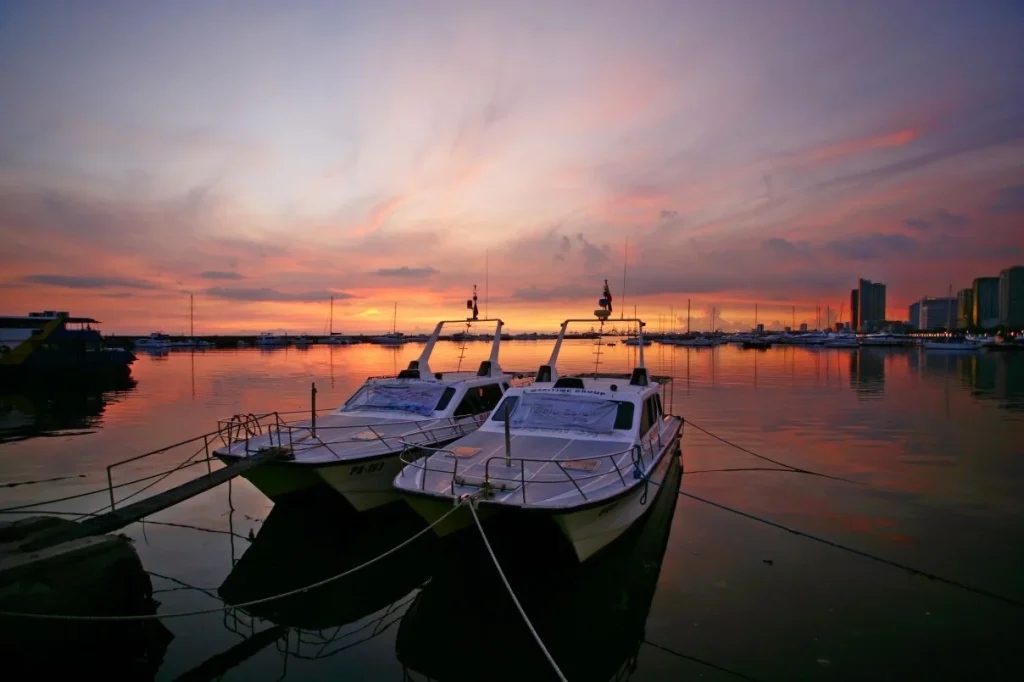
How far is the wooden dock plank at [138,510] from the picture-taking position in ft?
24.1

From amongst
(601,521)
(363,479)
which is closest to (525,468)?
(601,521)

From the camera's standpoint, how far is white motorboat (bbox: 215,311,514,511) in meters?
11.2

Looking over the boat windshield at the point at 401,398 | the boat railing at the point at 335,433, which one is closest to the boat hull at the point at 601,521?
the boat railing at the point at 335,433

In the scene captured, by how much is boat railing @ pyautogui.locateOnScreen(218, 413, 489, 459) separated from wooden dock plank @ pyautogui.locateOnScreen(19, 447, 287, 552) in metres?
0.53

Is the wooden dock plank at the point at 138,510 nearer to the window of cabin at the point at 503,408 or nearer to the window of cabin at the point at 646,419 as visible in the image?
the window of cabin at the point at 503,408

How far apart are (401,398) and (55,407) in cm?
2532

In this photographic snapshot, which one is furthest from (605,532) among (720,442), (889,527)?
(720,442)

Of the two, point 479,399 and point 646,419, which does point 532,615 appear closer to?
point 646,419

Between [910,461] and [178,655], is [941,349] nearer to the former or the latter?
[910,461]

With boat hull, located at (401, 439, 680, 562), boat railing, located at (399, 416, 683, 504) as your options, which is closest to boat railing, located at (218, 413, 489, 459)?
boat railing, located at (399, 416, 683, 504)

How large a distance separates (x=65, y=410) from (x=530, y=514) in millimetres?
30647

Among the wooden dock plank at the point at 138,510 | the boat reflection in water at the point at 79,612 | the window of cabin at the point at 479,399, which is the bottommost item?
the boat reflection in water at the point at 79,612

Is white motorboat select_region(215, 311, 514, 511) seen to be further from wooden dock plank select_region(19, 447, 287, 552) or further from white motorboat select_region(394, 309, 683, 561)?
white motorboat select_region(394, 309, 683, 561)

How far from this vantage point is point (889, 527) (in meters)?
11.3
